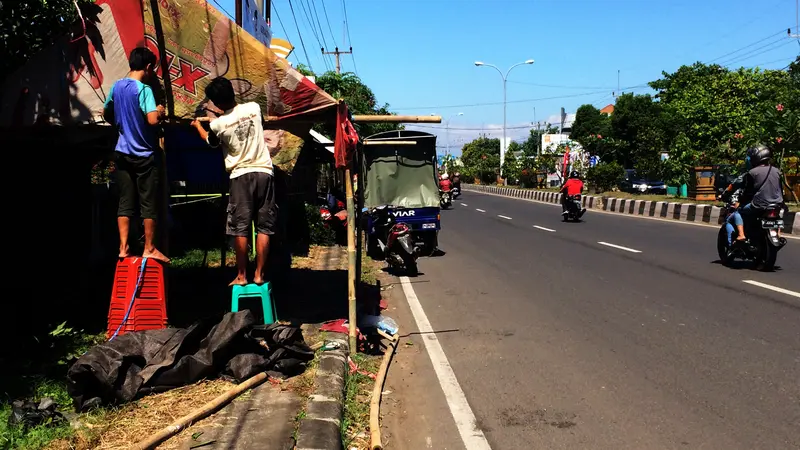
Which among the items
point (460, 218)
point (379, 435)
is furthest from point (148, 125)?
point (460, 218)

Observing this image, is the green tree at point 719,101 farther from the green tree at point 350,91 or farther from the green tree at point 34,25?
the green tree at point 34,25

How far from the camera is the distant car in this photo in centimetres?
4166

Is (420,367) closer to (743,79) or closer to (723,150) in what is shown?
(723,150)

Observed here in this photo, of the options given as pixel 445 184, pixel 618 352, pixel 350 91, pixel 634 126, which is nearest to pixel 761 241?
pixel 618 352

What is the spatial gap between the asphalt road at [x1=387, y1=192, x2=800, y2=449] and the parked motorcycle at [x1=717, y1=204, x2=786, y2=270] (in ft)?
0.70

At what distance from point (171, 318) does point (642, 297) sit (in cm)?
559

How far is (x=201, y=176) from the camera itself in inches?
342

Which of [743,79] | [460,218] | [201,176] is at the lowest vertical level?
[460,218]

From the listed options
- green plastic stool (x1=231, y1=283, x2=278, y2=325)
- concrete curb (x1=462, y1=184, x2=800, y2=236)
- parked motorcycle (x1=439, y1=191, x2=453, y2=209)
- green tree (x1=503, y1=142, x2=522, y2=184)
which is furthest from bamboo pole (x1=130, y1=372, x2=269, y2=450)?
green tree (x1=503, y1=142, x2=522, y2=184)

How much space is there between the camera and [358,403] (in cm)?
459

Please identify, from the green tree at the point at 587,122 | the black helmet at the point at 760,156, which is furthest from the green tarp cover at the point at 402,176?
the green tree at the point at 587,122

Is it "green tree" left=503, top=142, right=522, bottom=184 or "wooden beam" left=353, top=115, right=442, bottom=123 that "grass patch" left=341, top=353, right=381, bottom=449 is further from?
"green tree" left=503, top=142, right=522, bottom=184

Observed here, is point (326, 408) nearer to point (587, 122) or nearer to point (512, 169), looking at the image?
point (512, 169)

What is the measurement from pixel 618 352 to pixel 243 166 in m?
3.65
